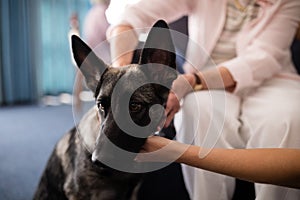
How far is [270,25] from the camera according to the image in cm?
113

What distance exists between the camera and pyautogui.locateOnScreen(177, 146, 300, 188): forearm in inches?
26.4

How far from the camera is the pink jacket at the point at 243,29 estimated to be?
1057mm

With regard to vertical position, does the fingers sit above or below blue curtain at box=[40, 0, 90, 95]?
above

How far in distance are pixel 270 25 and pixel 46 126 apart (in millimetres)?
2112

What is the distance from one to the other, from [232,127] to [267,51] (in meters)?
0.33

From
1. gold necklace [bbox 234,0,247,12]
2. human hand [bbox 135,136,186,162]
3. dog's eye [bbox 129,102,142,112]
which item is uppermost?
gold necklace [bbox 234,0,247,12]

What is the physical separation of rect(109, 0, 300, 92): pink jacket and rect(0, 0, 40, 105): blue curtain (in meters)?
2.60

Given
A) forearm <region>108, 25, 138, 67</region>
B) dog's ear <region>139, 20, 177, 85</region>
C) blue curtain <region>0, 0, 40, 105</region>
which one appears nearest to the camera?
dog's ear <region>139, 20, 177, 85</region>

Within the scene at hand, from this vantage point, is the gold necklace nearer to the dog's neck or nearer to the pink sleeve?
the pink sleeve

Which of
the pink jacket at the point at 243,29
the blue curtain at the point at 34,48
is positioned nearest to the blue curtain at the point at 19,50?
the blue curtain at the point at 34,48

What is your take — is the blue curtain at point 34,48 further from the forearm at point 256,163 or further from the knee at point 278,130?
the forearm at point 256,163

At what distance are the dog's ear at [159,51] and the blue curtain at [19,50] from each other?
9.62 ft

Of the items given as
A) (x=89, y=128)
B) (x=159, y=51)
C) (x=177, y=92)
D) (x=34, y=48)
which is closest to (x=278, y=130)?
(x=177, y=92)

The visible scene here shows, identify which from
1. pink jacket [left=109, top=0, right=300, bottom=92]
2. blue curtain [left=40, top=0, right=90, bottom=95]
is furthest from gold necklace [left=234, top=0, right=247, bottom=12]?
blue curtain [left=40, top=0, right=90, bottom=95]
